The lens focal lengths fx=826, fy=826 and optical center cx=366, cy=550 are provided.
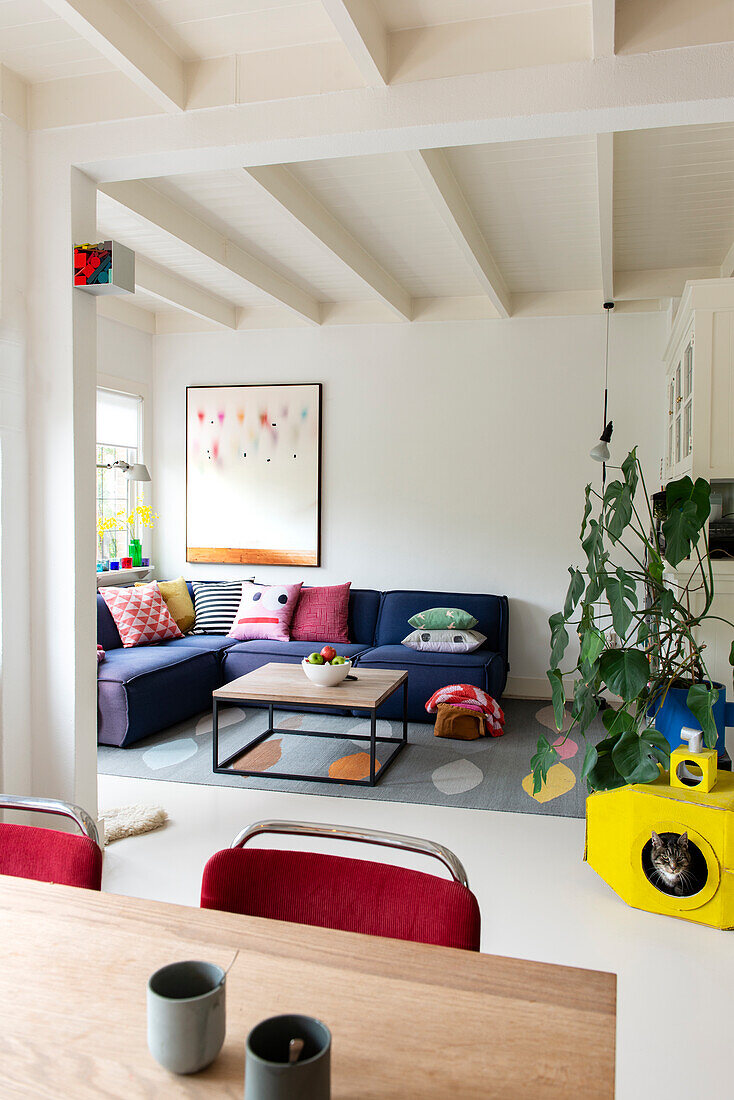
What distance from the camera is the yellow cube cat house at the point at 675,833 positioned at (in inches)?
104

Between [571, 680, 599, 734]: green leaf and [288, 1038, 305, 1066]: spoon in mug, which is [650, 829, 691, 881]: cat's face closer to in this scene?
[571, 680, 599, 734]: green leaf

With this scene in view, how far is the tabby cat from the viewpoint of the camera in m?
2.71

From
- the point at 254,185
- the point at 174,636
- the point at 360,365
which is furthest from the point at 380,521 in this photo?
the point at 254,185

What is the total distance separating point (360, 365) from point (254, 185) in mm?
2467

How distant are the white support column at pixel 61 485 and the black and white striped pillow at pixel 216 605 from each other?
9.94 ft

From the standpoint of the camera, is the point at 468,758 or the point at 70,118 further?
the point at 468,758

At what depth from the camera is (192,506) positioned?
21.6ft

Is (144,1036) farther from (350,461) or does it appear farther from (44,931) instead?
(350,461)

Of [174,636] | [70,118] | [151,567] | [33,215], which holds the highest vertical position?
[70,118]

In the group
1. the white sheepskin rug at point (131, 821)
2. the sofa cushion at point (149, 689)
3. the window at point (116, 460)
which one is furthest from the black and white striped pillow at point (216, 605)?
the white sheepskin rug at point (131, 821)

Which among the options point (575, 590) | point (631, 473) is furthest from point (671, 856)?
point (631, 473)

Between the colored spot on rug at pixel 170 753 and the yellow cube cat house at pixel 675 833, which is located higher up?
the yellow cube cat house at pixel 675 833

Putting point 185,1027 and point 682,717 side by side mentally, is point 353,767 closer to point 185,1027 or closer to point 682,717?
point 682,717

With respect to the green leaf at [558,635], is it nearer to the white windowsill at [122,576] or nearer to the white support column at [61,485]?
the white support column at [61,485]
